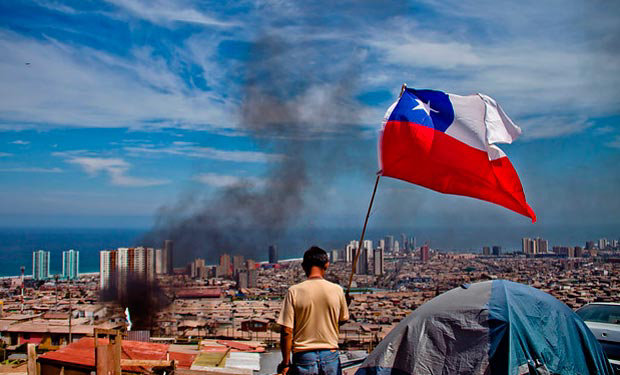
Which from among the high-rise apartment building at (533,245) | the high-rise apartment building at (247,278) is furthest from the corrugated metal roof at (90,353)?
the high-rise apartment building at (533,245)

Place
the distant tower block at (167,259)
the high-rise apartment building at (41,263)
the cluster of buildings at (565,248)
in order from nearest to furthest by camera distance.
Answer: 1. the distant tower block at (167,259)
2. the cluster of buildings at (565,248)
3. the high-rise apartment building at (41,263)

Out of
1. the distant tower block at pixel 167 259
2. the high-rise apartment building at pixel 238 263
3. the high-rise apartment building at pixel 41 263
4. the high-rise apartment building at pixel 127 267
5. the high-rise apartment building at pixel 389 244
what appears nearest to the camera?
the high-rise apartment building at pixel 127 267

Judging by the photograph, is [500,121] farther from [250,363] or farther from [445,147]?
[250,363]

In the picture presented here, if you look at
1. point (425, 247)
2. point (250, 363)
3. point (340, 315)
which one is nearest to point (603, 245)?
point (425, 247)

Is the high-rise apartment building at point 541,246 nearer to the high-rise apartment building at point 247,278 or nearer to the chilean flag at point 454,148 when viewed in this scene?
the high-rise apartment building at point 247,278

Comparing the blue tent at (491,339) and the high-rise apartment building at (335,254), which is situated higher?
the blue tent at (491,339)

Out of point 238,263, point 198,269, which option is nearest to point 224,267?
point 238,263
